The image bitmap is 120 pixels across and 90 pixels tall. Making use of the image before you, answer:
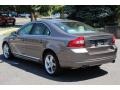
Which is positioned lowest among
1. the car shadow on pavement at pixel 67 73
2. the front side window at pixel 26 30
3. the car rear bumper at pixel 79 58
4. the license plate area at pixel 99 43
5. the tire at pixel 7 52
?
the car shadow on pavement at pixel 67 73

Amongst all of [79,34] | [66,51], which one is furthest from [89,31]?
[66,51]

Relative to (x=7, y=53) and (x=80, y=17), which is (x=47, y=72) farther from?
(x=80, y=17)

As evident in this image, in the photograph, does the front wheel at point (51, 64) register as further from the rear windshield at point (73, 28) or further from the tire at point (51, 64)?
the rear windshield at point (73, 28)

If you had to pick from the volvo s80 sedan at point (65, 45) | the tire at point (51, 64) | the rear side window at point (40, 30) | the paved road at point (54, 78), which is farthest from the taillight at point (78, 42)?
the rear side window at point (40, 30)

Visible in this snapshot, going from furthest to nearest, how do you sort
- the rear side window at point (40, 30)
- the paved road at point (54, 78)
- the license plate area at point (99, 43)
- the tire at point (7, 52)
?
the tire at point (7, 52), the rear side window at point (40, 30), the license plate area at point (99, 43), the paved road at point (54, 78)

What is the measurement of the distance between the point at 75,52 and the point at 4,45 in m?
4.32

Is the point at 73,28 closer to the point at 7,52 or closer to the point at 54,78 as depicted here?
the point at 54,78

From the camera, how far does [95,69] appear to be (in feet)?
28.5

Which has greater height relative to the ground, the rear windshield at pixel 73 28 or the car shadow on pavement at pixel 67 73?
the rear windshield at pixel 73 28

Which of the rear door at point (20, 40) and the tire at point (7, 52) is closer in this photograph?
the rear door at point (20, 40)

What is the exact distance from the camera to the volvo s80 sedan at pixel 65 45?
7.38 metres

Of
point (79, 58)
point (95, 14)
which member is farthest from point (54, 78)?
point (95, 14)

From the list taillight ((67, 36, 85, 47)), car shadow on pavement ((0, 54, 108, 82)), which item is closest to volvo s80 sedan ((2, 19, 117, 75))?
taillight ((67, 36, 85, 47))

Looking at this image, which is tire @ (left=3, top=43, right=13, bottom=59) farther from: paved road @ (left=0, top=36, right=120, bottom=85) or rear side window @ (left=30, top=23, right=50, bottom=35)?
rear side window @ (left=30, top=23, right=50, bottom=35)
